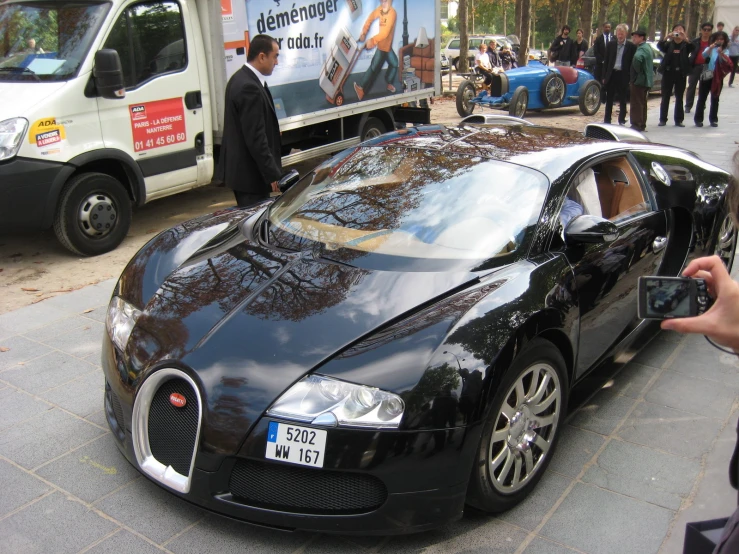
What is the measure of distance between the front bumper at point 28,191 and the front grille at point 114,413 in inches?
128

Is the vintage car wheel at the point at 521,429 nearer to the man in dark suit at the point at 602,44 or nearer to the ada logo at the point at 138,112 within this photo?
the ada logo at the point at 138,112

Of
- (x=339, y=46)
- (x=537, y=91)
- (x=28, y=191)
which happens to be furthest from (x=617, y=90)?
(x=28, y=191)

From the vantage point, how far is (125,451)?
2.94 m

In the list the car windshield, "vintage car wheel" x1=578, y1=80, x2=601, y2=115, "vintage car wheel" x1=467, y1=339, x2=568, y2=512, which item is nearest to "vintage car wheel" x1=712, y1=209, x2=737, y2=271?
the car windshield

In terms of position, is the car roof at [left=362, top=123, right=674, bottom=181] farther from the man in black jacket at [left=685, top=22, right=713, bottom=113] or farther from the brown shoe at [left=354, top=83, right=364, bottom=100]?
the man in black jacket at [left=685, top=22, right=713, bottom=113]

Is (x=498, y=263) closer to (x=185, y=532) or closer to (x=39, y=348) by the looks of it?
(x=185, y=532)

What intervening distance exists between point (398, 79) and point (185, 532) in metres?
8.34

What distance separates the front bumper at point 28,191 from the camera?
5.70 metres

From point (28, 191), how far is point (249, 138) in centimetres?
191

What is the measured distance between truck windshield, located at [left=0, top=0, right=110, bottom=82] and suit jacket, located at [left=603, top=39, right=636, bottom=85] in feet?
31.5

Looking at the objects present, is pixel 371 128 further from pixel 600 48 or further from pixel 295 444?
pixel 295 444

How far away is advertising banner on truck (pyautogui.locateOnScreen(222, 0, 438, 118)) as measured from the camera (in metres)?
7.82

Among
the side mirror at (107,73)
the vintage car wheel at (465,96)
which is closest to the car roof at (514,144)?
the side mirror at (107,73)

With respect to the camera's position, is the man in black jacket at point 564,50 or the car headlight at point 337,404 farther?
the man in black jacket at point 564,50
